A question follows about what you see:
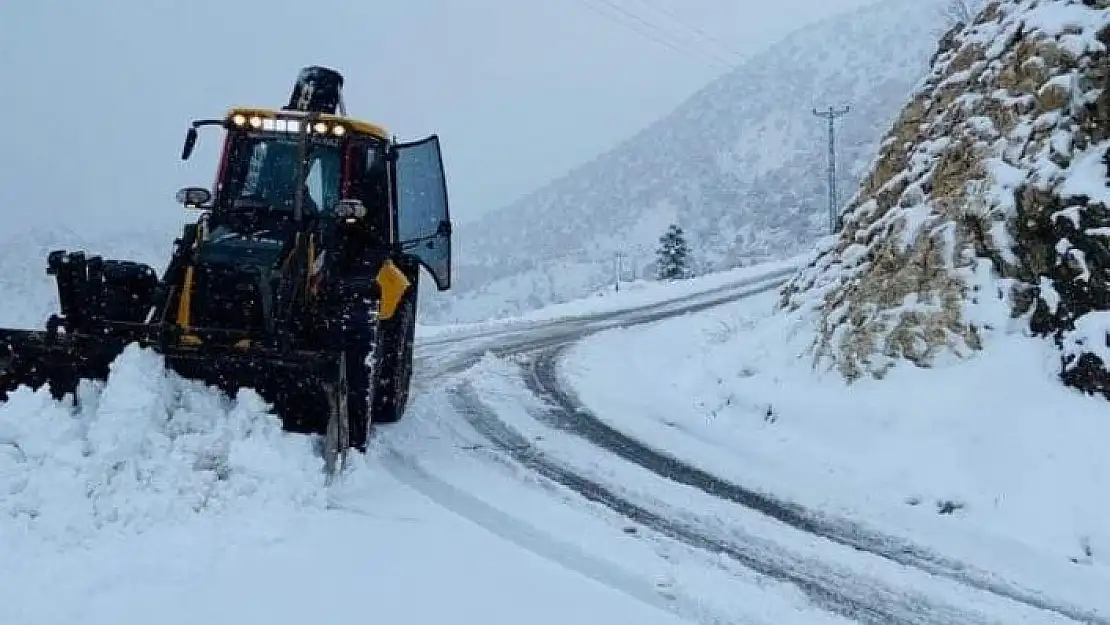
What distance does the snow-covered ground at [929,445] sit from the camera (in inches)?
211

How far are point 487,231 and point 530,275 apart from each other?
5499 cm

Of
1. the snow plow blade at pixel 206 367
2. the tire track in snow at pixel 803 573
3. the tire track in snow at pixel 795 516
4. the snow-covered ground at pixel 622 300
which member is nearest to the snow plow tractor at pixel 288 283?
the snow plow blade at pixel 206 367

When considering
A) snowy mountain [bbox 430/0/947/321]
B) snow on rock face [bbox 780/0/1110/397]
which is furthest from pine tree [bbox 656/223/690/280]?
snow on rock face [bbox 780/0/1110/397]

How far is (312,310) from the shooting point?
651 centimetres

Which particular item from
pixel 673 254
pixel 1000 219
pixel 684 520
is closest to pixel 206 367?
pixel 684 520

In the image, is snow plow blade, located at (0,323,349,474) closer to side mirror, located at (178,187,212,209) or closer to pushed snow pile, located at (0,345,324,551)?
pushed snow pile, located at (0,345,324,551)

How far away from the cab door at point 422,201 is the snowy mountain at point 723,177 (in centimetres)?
6870

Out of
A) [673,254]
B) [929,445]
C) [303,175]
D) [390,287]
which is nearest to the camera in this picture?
[929,445]

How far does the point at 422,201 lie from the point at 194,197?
2.06 meters

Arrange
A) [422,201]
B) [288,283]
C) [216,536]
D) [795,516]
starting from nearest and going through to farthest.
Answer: [216,536]
[795,516]
[288,283]
[422,201]

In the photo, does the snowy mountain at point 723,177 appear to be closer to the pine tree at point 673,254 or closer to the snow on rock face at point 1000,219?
the pine tree at point 673,254

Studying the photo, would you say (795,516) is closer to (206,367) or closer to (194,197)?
(206,367)

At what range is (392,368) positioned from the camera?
7.55 meters

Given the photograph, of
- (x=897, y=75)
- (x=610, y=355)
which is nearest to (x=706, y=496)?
(x=610, y=355)
